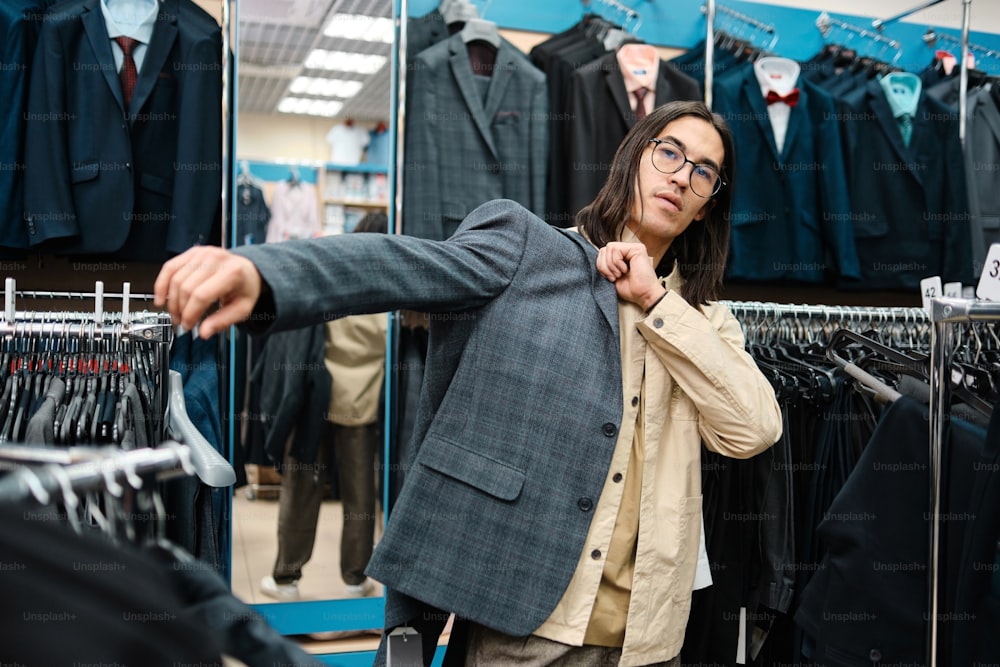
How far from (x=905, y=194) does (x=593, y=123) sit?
1.33 metres

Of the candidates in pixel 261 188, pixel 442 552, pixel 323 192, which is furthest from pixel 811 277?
pixel 442 552

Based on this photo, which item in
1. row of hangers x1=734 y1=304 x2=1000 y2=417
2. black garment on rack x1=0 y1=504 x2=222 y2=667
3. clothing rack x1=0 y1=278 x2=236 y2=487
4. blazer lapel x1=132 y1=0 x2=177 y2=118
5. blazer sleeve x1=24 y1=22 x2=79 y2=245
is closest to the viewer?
black garment on rack x1=0 y1=504 x2=222 y2=667

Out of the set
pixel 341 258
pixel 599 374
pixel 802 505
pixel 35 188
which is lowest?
pixel 802 505

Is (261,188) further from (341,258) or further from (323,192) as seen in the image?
(341,258)

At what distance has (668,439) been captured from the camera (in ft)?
5.09

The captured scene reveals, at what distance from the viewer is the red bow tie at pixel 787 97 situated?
3.27 metres

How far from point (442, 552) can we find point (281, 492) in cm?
203

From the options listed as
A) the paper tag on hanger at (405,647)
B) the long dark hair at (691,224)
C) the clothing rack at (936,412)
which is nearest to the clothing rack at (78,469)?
the paper tag on hanger at (405,647)

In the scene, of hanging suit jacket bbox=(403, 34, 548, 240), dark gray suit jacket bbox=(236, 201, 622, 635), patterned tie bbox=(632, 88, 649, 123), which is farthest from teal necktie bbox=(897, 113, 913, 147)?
dark gray suit jacket bbox=(236, 201, 622, 635)

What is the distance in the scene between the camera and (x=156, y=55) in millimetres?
2754

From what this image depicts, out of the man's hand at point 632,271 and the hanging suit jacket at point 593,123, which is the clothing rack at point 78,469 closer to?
the man's hand at point 632,271

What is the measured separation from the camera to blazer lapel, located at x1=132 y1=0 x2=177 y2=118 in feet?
8.94

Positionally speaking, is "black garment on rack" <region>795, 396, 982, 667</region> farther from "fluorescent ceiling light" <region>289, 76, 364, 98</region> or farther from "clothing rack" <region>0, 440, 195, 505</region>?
"fluorescent ceiling light" <region>289, 76, 364, 98</region>

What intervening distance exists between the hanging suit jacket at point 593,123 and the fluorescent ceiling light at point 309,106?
89 cm
